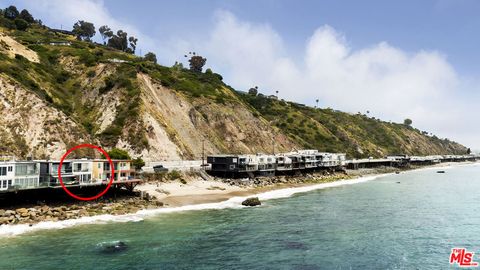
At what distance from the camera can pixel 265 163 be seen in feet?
431

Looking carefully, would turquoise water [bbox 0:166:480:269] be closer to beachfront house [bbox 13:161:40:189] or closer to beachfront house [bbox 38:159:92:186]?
beachfront house [bbox 13:161:40:189]

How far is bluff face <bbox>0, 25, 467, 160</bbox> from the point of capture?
9750 centimetres

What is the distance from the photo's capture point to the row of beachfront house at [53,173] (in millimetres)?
62281

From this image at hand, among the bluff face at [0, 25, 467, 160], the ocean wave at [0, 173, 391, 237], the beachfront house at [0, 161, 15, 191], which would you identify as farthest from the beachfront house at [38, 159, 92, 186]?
the bluff face at [0, 25, 467, 160]

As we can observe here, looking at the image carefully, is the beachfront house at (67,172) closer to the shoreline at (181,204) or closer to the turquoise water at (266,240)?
the shoreline at (181,204)

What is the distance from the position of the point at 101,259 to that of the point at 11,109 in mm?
70307

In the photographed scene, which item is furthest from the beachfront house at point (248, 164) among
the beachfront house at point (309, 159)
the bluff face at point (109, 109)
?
the beachfront house at point (309, 159)

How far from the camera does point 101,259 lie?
143 ft

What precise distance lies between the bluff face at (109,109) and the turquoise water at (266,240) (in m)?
45.7

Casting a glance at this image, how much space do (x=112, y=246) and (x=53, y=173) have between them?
27805mm

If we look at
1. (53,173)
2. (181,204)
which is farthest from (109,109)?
(53,173)

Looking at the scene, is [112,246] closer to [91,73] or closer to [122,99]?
[122,99]

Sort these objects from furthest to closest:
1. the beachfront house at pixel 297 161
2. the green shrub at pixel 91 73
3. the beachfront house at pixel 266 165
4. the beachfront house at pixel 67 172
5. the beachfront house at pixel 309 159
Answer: the beachfront house at pixel 309 159, the green shrub at pixel 91 73, the beachfront house at pixel 297 161, the beachfront house at pixel 266 165, the beachfront house at pixel 67 172

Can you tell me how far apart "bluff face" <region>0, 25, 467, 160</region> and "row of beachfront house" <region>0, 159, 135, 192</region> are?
75.7 feet
